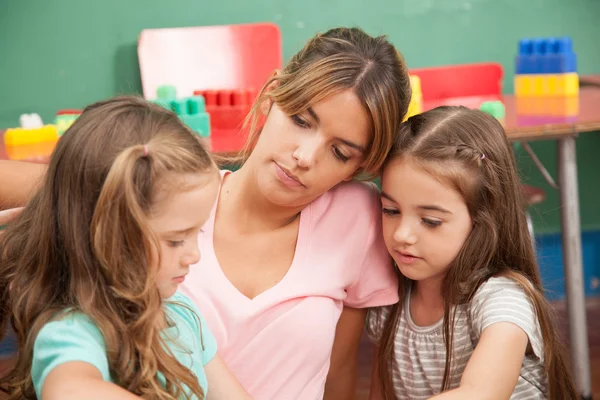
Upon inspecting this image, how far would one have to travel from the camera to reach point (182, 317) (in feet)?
4.00

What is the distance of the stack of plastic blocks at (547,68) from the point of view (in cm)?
274

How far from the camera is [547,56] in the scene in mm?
2746

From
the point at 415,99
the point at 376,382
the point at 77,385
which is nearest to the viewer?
the point at 77,385

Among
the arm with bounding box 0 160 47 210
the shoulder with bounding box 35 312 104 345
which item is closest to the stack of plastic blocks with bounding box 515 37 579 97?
the arm with bounding box 0 160 47 210

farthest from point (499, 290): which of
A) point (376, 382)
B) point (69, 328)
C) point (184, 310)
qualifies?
point (69, 328)

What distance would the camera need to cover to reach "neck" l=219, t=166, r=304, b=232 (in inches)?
61.2

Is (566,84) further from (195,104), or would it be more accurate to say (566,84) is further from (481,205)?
(481,205)

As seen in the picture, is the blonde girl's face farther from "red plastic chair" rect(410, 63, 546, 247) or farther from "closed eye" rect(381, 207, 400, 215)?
"red plastic chair" rect(410, 63, 546, 247)

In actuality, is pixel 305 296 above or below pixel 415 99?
below

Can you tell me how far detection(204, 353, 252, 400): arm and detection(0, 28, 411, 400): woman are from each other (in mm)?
178

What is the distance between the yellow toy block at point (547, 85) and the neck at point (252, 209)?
150 cm

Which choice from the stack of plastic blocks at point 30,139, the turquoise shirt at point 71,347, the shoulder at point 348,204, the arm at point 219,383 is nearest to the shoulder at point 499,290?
the shoulder at point 348,204

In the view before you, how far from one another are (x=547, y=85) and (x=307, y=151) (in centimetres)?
165

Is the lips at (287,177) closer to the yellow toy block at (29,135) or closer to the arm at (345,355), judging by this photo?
the arm at (345,355)
